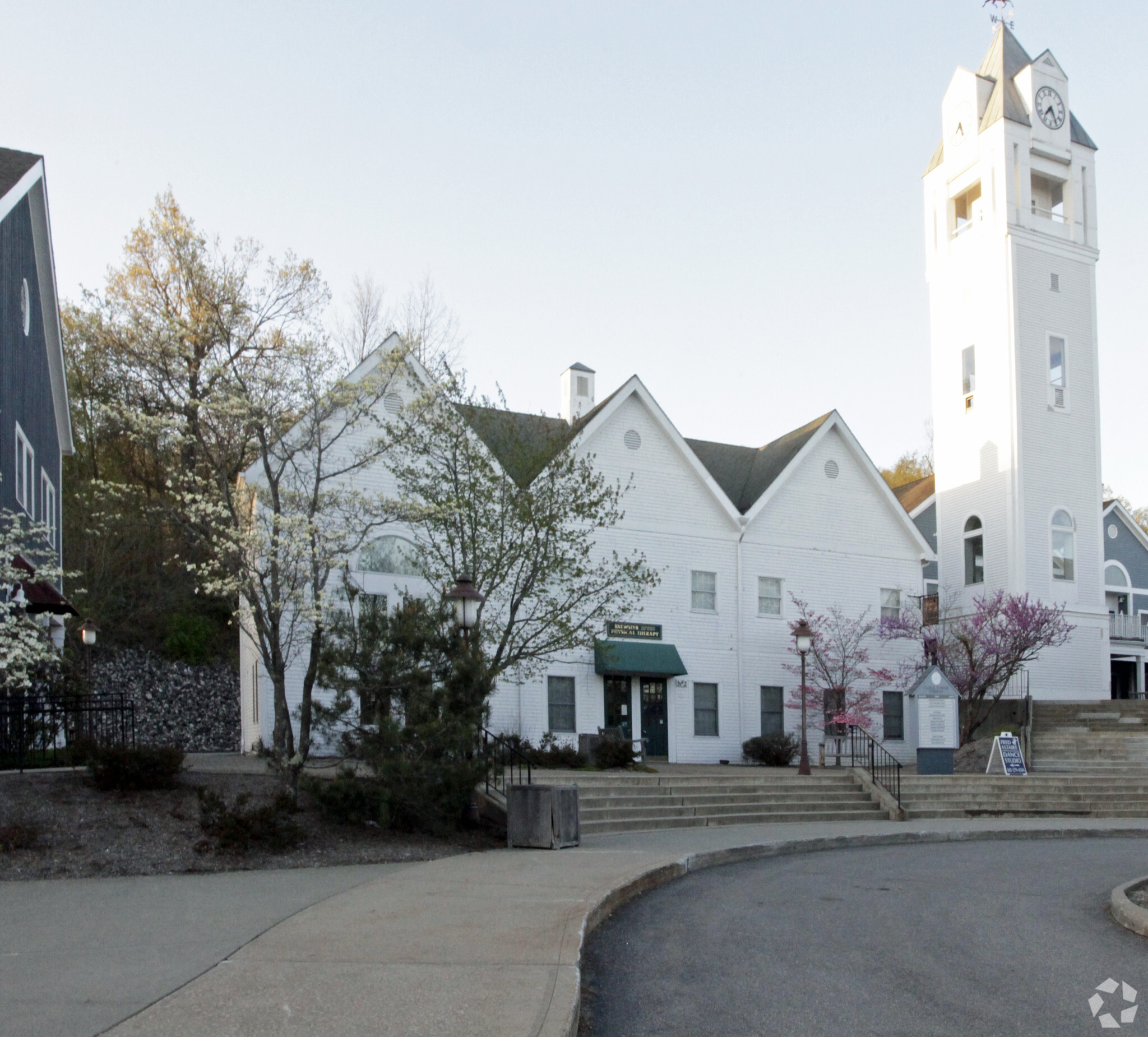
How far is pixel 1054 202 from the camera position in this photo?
39.8m

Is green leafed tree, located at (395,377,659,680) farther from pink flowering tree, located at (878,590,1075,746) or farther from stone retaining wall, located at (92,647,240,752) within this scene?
stone retaining wall, located at (92,647,240,752)

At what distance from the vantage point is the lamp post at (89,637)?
86.9 ft

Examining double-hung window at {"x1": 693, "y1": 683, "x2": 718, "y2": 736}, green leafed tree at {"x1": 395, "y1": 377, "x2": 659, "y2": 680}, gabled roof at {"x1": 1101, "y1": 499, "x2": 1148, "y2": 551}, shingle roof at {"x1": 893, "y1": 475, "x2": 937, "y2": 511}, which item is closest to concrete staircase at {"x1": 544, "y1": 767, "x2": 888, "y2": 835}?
green leafed tree at {"x1": 395, "y1": 377, "x2": 659, "y2": 680}

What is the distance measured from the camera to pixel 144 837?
40.7 feet

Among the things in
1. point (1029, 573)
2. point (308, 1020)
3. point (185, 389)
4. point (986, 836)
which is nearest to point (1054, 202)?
point (1029, 573)

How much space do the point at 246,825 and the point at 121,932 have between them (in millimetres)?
3861

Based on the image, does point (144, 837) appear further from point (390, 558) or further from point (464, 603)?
point (390, 558)

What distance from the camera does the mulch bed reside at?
11664 millimetres

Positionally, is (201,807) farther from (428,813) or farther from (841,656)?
(841,656)

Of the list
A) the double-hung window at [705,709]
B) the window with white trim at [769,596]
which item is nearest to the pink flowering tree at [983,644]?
the window with white trim at [769,596]

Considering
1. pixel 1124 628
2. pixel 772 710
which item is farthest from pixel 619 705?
pixel 1124 628

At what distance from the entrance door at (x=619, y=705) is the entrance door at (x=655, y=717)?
44cm

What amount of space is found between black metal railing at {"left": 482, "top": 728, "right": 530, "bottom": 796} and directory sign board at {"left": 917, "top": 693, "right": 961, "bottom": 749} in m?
9.01

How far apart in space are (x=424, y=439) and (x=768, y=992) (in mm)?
14286
